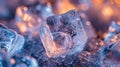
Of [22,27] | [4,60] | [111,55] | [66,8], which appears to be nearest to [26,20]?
[22,27]

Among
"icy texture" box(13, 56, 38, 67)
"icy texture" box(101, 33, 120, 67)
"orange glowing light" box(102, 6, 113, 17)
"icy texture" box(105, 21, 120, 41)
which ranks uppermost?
"orange glowing light" box(102, 6, 113, 17)

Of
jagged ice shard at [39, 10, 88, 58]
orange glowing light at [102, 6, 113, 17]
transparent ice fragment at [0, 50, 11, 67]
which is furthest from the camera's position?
orange glowing light at [102, 6, 113, 17]

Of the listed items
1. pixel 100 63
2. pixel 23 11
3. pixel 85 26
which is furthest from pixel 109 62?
pixel 23 11

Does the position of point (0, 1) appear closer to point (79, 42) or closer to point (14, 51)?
point (14, 51)

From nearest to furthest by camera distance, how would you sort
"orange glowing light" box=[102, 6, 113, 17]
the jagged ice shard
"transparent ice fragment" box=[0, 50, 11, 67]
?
"transparent ice fragment" box=[0, 50, 11, 67] → the jagged ice shard → "orange glowing light" box=[102, 6, 113, 17]

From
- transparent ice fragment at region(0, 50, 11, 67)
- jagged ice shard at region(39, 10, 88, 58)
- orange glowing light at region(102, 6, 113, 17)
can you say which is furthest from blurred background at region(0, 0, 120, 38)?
transparent ice fragment at region(0, 50, 11, 67)

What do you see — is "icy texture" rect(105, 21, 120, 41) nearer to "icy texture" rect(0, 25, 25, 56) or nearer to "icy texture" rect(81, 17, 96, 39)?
"icy texture" rect(81, 17, 96, 39)
